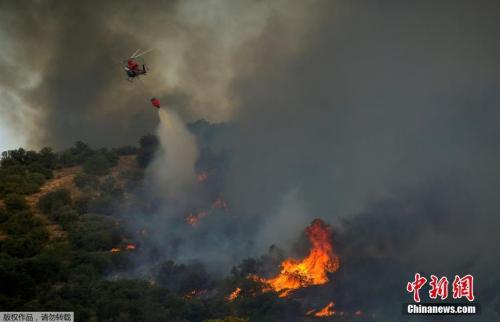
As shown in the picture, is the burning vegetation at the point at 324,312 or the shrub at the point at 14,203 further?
the shrub at the point at 14,203

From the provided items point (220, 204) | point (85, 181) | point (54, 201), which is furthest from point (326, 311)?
point (85, 181)

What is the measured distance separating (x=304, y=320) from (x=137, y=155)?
82.9 metres

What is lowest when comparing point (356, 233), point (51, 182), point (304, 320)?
point (304, 320)

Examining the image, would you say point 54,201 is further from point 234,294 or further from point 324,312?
point 324,312

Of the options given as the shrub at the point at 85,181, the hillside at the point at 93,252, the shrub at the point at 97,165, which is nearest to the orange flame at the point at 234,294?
the hillside at the point at 93,252

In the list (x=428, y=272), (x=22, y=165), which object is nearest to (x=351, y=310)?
(x=428, y=272)

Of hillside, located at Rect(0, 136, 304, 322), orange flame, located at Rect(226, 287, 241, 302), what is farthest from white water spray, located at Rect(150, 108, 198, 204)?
orange flame, located at Rect(226, 287, 241, 302)

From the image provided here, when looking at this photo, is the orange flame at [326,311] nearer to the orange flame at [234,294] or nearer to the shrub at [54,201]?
the orange flame at [234,294]

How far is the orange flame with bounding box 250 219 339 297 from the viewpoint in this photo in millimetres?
99688

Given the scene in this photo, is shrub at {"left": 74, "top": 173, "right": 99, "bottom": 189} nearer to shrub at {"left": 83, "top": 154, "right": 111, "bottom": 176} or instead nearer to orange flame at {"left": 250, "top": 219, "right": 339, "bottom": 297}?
shrub at {"left": 83, "top": 154, "right": 111, "bottom": 176}

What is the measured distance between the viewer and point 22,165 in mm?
151750

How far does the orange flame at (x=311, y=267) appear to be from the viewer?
9969cm

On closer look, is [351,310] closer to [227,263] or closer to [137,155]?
[227,263]

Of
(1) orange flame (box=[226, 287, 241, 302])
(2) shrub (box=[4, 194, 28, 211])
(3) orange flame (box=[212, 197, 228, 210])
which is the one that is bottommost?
(1) orange flame (box=[226, 287, 241, 302])
